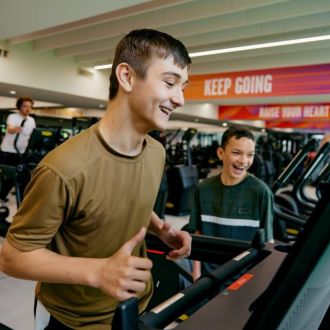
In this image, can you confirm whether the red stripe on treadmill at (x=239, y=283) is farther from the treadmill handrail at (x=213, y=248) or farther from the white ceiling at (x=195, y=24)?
the white ceiling at (x=195, y=24)

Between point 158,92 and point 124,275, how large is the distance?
0.49m

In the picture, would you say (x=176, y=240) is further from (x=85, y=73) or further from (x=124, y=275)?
(x=85, y=73)

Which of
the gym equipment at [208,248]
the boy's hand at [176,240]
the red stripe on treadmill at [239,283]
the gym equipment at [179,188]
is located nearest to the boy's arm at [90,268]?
the red stripe on treadmill at [239,283]

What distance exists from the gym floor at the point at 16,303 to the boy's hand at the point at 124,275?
190 cm

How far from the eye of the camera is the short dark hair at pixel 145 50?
39.1 inches

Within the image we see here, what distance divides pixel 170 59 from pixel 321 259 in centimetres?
68

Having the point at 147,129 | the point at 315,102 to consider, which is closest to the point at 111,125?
the point at 147,129

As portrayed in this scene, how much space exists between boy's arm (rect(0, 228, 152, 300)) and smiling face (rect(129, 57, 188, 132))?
36cm

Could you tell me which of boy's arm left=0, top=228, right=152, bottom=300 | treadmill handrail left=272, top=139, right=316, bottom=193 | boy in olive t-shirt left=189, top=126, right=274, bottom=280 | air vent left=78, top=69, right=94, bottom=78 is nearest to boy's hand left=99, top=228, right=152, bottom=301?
boy's arm left=0, top=228, right=152, bottom=300

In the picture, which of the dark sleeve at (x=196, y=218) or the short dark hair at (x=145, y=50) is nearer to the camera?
the short dark hair at (x=145, y=50)

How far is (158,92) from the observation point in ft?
3.20

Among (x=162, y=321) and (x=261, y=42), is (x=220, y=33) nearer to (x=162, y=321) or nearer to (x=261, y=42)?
(x=261, y=42)

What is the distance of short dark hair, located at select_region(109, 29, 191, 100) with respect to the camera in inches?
39.1

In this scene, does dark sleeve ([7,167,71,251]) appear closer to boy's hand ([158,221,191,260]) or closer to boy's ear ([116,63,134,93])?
boy's ear ([116,63,134,93])
